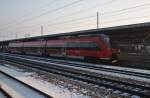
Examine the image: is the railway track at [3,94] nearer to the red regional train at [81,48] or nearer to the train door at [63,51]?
the red regional train at [81,48]

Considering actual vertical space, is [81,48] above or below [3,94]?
above

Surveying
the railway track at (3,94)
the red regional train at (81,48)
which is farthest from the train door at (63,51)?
the railway track at (3,94)

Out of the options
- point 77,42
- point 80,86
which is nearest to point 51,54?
point 77,42

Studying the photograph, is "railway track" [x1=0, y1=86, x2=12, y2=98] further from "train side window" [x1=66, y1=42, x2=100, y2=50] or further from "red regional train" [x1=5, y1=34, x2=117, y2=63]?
"train side window" [x1=66, y1=42, x2=100, y2=50]

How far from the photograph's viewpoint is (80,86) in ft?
41.3

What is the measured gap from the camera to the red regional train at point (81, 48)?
27672mm

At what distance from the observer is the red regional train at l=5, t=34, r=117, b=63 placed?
27672 millimetres

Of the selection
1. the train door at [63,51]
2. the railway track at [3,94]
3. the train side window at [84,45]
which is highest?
the train side window at [84,45]

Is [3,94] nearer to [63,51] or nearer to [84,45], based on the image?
[84,45]

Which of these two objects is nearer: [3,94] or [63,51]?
[3,94]

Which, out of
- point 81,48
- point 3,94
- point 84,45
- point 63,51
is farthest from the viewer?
point 63,51

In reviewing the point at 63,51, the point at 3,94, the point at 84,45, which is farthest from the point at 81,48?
the point at 3,94

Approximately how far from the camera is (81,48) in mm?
30766

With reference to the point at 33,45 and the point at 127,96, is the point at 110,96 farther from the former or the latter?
the point at 33,45
